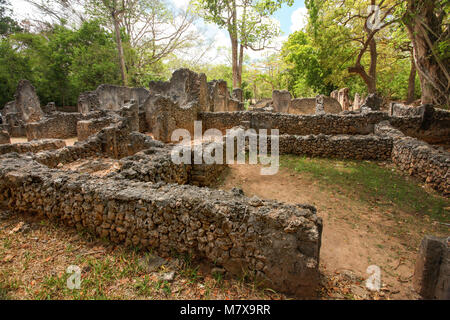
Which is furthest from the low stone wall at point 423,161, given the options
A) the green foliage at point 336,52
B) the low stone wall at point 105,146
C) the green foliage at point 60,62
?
the green foliage at point 60,62

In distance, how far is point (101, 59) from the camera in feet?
69.3

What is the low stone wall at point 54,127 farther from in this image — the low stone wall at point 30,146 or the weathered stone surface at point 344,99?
the weathered stone surface at point 344,99

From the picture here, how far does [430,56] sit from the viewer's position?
10305 millimetres

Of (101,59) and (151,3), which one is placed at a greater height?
(151,3)

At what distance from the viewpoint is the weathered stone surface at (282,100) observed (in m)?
19.9

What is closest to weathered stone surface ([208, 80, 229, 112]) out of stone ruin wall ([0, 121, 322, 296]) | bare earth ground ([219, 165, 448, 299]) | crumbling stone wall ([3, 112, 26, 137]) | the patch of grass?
the patch of grass

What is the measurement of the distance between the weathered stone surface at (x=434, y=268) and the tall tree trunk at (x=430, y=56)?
11.2 meters

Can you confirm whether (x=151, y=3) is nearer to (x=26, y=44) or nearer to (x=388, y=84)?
(x=26, y=44)

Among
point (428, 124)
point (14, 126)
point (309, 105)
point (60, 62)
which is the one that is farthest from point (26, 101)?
point (428, 124)

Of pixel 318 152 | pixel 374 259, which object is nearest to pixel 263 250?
pixel 374 259

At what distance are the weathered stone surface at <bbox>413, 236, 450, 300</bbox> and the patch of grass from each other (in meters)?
2.57

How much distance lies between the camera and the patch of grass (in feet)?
15.6

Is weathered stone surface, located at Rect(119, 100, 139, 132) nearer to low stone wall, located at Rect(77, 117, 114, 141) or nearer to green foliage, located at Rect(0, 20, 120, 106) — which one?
low stone wall, located at Rect(77, 117, 114, 141)

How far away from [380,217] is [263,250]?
3277 millimetres
